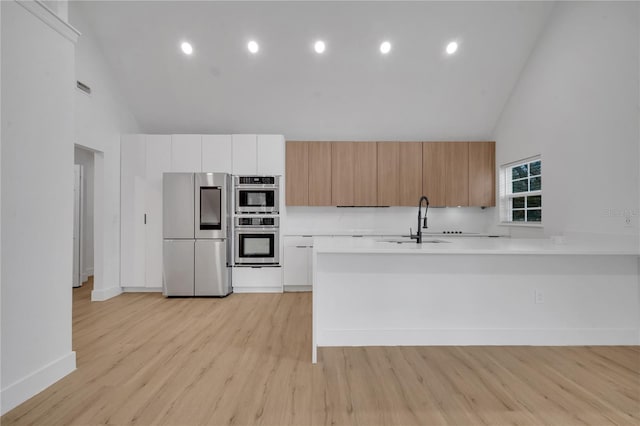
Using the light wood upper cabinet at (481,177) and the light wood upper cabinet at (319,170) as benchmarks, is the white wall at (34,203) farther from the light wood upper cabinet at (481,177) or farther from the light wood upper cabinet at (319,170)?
the light wood upper cabinet at (481,177)

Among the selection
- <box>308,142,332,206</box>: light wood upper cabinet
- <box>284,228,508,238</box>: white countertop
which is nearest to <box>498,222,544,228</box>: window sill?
<box>284,228,508,238</box>: white countertop

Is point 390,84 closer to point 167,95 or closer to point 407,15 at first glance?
point 407,15

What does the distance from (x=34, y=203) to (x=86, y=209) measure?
174 inches

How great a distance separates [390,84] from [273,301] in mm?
3477

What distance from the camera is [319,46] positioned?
425 centimetres

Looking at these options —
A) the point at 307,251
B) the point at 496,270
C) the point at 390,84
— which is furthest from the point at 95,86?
the point at 496,270

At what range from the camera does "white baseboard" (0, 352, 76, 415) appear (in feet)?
6.03

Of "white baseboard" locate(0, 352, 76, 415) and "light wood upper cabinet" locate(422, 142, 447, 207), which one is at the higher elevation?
"light wood upper cabinet" locate(422, 142, 447, 207)

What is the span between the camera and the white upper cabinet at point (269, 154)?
189 inches

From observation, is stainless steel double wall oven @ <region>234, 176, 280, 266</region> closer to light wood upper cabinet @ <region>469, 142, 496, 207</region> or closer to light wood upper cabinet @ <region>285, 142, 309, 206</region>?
light wood upper cabinet @ <region>285, 142, 309, 206</region>

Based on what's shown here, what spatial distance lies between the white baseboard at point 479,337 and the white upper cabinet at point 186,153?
328cm

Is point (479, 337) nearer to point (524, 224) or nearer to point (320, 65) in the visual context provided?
point (524, 224)

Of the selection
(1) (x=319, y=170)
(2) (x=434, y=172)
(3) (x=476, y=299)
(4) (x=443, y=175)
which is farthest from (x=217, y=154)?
(3) (x=476, y=299)

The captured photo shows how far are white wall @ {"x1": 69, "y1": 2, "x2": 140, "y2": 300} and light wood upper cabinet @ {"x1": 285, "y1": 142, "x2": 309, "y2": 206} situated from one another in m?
2.49
